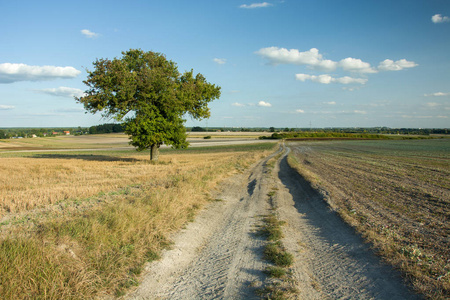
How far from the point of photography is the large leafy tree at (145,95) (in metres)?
24.4

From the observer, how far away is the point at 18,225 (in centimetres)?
734

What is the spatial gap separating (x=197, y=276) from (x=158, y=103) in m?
23.9

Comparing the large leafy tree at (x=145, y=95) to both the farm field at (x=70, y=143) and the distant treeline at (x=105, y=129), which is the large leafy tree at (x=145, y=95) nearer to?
the farm field at (x=70, y=143)

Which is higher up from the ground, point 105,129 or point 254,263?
point 105,129

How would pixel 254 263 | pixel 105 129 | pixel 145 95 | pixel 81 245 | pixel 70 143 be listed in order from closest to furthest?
pixel 81 245 → pixel 254 263 → pixel 145 95 → pixel 70 143 → pixel 105 129

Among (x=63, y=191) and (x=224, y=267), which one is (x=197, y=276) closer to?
(x=224, y=267)

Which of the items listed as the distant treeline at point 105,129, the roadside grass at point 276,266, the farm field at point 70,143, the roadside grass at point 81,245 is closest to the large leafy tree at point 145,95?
the roadside grass at point 81,245

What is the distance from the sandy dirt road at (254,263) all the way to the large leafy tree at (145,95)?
17926 mm

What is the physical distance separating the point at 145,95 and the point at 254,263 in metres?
22.3

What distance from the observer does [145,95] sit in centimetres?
2506

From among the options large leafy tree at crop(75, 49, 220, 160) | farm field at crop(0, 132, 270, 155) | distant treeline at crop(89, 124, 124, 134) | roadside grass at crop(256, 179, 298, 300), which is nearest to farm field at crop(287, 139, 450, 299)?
roadside grass at crop(256, 179, 298, 300)

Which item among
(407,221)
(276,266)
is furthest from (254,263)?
(407,221)

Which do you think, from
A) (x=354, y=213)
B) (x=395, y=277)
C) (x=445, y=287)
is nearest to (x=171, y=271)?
(x=395, y=277)

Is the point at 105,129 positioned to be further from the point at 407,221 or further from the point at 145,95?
the point at 407,221
